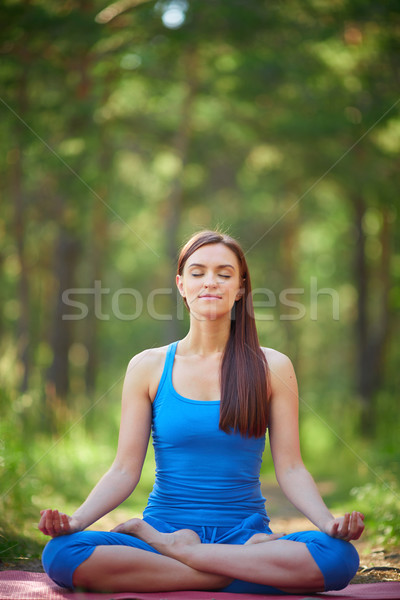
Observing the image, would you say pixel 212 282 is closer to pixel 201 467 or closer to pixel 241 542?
pixel 201 467

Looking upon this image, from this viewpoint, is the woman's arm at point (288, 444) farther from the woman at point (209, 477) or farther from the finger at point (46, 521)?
the finger at point (46, 521)

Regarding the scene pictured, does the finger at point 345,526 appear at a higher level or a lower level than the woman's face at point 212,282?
lower

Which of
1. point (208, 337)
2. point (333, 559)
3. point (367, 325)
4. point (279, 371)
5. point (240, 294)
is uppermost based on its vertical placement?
point (240, 294)

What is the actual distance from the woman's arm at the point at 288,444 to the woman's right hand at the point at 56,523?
89 cm

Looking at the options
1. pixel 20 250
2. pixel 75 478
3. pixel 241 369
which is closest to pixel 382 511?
pixel 241 369

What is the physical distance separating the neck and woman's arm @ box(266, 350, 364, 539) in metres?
0.22

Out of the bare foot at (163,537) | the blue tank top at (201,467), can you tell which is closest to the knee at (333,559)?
the blue tank top at (201,467)

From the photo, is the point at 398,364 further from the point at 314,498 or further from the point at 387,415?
the point at 314,498

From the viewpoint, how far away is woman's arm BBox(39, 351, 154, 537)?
2629 millimetres

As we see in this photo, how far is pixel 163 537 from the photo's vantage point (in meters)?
2.69

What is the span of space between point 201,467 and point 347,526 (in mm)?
651

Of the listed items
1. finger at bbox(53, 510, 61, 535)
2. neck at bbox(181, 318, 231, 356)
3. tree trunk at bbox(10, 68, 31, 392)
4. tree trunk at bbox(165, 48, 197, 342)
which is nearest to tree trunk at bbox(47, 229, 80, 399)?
tree trunk at bbox(10, 68, 31, 392)

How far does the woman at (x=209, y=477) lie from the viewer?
8.58 feet

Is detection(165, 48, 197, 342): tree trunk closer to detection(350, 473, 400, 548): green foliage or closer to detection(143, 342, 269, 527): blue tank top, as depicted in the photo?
detection(350, 473, 400, 548): green foliage
